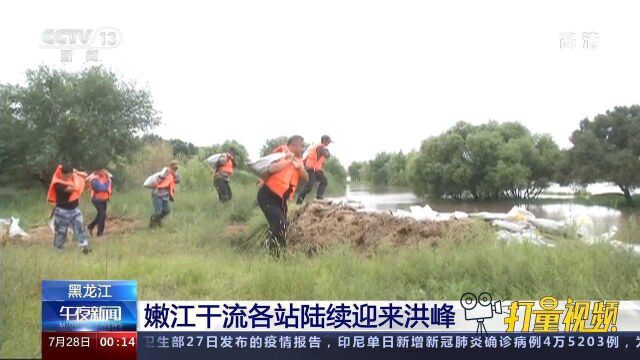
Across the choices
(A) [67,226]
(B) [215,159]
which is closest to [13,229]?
(A) [67,226]

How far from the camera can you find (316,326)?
1910mm

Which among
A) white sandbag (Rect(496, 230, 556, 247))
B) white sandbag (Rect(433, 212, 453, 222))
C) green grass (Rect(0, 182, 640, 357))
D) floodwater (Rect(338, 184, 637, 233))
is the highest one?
floodwater (Rect(338, 184, 637, 233))

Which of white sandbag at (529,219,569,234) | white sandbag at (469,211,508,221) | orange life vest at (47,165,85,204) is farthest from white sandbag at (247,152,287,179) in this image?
white sandbag at (529,219,569,234)

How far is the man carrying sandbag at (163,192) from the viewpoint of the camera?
2168 millimetres

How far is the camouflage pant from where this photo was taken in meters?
2.09

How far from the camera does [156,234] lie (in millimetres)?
2215

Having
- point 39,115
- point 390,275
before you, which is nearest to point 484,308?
point 390,275

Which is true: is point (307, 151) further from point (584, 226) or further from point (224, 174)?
point (584, 226)

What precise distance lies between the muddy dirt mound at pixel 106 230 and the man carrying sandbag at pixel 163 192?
3.8 inches

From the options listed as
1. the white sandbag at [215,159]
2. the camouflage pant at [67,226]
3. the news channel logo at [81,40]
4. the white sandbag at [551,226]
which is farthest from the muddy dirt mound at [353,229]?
the news channel logo at [81,40]

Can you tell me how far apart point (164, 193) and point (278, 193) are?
563 millimetres

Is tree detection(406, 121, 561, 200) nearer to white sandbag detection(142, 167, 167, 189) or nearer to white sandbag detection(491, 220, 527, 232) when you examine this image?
white sandbag detection(491, 220, 527, 232)

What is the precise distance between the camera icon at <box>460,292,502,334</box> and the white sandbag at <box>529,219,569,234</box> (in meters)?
0.43

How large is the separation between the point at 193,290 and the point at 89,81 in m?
1.06
